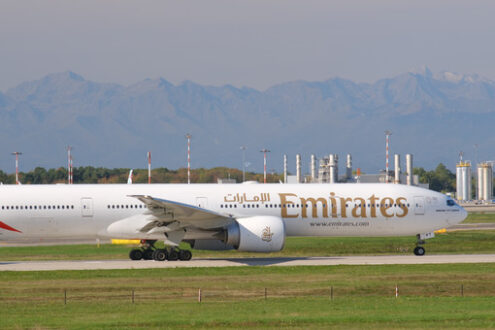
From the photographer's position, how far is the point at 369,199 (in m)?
43.8

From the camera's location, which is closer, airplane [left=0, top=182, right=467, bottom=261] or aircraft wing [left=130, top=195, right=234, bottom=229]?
aircraft wing [left=130, top=195, right=234, bottom=229]

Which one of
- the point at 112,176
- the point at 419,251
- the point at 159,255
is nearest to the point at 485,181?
the point at 112,176

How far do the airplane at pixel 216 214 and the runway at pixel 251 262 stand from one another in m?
0.95

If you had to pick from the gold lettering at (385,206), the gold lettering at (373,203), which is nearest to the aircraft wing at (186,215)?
the gold lettering at (373,203)

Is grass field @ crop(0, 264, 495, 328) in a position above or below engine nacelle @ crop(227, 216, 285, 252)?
below

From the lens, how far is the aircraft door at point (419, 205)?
44.1 meters

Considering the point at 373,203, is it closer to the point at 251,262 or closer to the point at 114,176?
the point at 251,262

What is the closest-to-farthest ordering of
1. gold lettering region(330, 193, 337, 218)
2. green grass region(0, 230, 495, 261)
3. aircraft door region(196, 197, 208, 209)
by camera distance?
1. aircraft door region(196, 197, 208, 209)
2. gold lettering region(330, 193, 337, 218)
3. green grass region(0, 230, 495, 261)

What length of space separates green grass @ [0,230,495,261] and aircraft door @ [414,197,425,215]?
377 centimetres

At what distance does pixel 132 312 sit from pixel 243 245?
1508 centimetres

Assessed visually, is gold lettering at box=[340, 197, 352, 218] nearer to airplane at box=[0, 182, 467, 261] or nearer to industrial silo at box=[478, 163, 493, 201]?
airplane at box=[0, 182, 467, 261]

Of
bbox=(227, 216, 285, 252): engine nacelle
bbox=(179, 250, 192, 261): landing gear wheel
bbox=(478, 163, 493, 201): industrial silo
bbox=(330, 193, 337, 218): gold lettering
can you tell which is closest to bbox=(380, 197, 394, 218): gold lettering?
bbox=(330, 193, 337, 218): gold lettering

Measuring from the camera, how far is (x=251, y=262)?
41.0 m

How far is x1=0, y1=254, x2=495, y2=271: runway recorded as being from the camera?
39.2 metres
